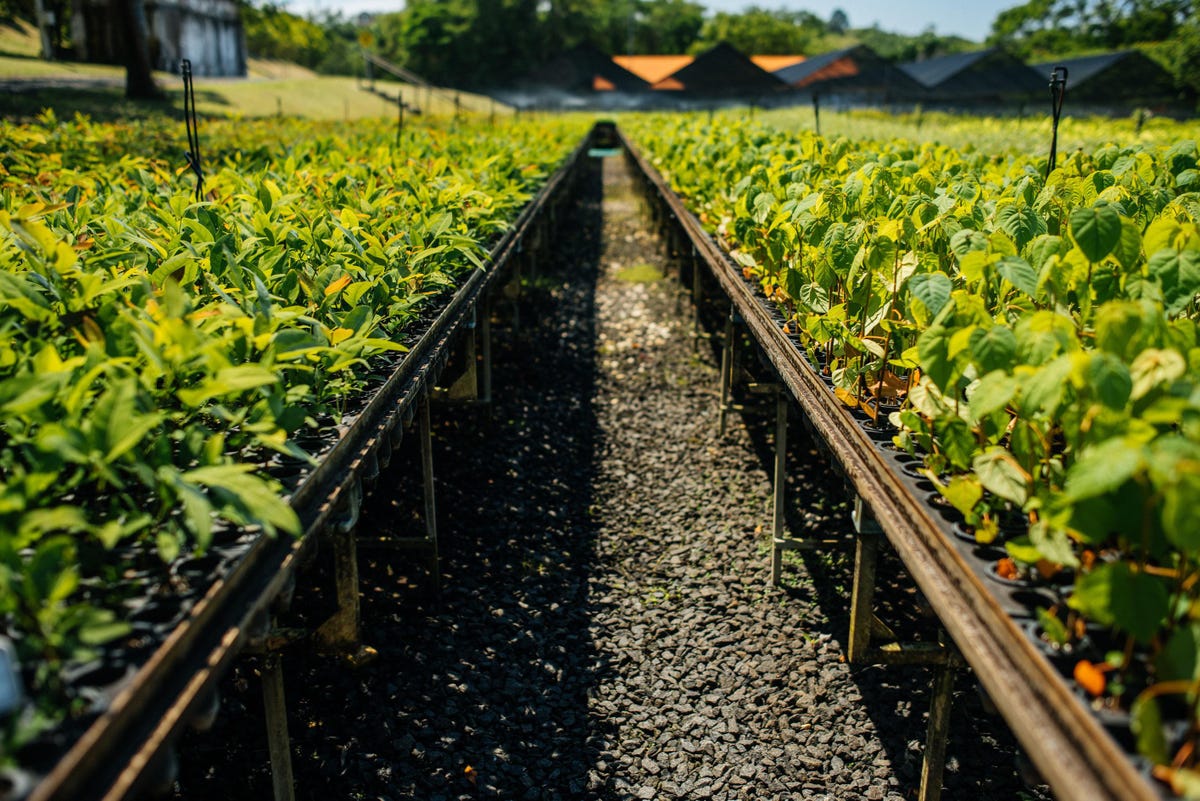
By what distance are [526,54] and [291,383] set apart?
59.3 meters

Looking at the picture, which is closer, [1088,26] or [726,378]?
Answer: [726,378]

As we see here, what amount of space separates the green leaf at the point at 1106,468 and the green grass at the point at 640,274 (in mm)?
9306

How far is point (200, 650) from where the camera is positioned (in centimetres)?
153

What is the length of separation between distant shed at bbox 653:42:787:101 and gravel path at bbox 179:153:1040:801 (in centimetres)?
4686

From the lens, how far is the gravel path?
115 inches

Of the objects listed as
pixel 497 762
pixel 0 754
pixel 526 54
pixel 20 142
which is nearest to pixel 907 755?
pixel 497 762

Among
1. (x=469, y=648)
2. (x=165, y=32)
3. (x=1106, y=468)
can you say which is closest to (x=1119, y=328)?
(x=1106, y=468)

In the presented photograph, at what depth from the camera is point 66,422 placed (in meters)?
1.66

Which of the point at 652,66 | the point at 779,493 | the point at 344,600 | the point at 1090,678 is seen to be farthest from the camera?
the point at 652,66

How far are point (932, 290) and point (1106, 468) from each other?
0.94 metres

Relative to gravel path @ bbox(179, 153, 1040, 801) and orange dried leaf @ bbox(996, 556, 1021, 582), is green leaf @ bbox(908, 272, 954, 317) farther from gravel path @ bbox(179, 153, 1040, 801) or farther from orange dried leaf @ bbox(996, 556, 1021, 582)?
gravel path @ bbox(179, 153, 1040, 801)

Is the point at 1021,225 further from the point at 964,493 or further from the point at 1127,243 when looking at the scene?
the point at 964,493

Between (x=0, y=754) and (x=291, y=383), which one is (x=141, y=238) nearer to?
(x=291, y=383)

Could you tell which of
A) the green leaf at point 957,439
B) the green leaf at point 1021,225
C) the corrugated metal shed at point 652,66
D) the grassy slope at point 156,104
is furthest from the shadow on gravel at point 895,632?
the corrugated metal shed at point 652,66
